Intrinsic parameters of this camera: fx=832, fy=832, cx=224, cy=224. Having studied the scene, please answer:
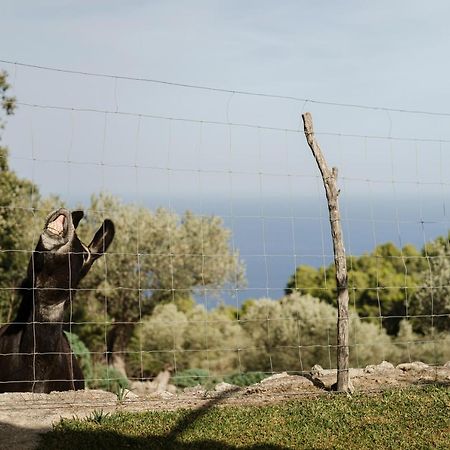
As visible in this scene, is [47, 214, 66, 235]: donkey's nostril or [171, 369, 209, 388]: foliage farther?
[171, 369, 209, 388]: foliage

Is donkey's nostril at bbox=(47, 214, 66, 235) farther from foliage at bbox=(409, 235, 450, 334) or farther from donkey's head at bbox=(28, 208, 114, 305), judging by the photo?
foliage at bbox=(409, 235, 450, 334)

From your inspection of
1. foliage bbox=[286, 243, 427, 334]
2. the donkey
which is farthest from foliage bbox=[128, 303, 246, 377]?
the donkey

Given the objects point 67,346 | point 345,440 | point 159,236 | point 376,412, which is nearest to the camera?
point 345,440

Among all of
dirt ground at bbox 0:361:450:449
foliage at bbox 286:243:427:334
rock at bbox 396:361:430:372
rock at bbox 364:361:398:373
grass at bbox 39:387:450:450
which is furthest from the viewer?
foliage at bbox 286:243:427:334

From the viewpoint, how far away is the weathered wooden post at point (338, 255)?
11.9 m

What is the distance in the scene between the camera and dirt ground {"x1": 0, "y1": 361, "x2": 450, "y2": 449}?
1005 cm

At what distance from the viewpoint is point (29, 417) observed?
33.9 feet

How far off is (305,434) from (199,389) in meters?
2.73

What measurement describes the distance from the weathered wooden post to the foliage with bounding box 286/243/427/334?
2464 cm

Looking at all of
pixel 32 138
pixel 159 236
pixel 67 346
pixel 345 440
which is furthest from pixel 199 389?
pixel 159 236

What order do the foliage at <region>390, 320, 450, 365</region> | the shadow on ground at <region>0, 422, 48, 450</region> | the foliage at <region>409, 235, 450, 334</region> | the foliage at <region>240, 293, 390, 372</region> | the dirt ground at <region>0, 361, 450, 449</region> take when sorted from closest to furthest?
the shadow on ground at <region>0, 422, 48, 450</region>, the dirt ground at <region>0, 361, 450, 449</region>, the foliage at <region>390, 320, 450, 365</region>, the foliage at <region>240, 293, 390, 372</region>, the foliage at <region>409, 235, 450, 334</region>

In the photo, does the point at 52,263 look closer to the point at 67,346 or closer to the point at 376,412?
the point at 67,346

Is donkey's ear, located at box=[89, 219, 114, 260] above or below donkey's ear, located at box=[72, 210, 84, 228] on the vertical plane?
below

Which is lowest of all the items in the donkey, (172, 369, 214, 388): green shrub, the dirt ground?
(172, 369, 214, 388): green shrub
